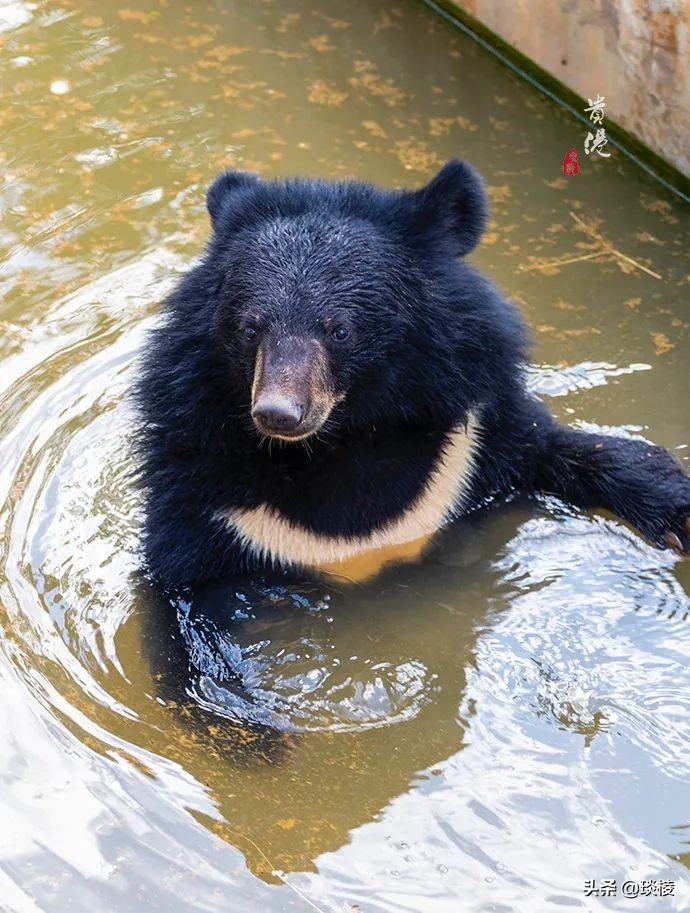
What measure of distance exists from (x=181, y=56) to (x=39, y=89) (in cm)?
75

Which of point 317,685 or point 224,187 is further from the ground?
point 224,187

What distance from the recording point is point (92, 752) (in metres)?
3.79

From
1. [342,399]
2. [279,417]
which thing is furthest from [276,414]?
[342,399]

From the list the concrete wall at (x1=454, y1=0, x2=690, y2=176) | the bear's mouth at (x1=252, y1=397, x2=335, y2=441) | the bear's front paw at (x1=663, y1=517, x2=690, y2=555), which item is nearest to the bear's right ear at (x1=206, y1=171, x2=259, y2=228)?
the bear's mouth at (x1=252, y1=397, x2=335, y2=441)

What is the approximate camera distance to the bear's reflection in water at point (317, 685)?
12.1 feet

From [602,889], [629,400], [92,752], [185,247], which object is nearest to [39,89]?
[185,247]

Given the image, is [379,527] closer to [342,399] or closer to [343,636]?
[343,636]

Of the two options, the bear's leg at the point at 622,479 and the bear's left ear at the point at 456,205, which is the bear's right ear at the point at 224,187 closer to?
the bear's left ear at the point at 456,205

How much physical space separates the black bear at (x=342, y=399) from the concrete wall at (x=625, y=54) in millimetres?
2125

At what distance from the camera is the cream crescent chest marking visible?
4.32m

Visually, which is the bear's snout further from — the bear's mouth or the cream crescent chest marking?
the cream crescent chest marking

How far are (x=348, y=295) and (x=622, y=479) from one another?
121cm

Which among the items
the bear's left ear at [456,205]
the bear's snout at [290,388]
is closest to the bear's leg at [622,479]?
the bear's left ear at [456,205]

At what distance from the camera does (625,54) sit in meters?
6.26
